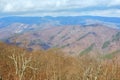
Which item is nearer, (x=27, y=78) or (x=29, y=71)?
(x=27, y=78)

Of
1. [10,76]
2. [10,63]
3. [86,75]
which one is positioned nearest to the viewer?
[86,75]

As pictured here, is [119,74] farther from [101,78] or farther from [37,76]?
[37,76]

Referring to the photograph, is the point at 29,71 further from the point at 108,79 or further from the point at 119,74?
the point at 119,74

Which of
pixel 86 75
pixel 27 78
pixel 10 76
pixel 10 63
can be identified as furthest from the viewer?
pixel 10 63

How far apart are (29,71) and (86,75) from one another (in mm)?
79174

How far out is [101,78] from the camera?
95625 mm

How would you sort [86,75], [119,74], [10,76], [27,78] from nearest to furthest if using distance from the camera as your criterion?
[86,75] < [10,76] < [27,78] < [119,74]

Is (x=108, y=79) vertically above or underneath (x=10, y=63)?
underneath

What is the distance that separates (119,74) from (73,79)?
2678 cm

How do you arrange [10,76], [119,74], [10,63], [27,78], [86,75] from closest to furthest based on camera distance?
1. [86,75]
2. [10,76]
3. [27,78]
4. [119,74]
5. [10,63]

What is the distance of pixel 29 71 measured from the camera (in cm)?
10262

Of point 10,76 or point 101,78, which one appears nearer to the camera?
point 10,76

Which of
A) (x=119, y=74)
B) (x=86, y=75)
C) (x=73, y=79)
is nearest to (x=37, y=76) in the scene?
(x=73, y=79)

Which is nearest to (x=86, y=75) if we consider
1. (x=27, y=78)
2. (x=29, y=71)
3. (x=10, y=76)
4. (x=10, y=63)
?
(x=10, y=76)
